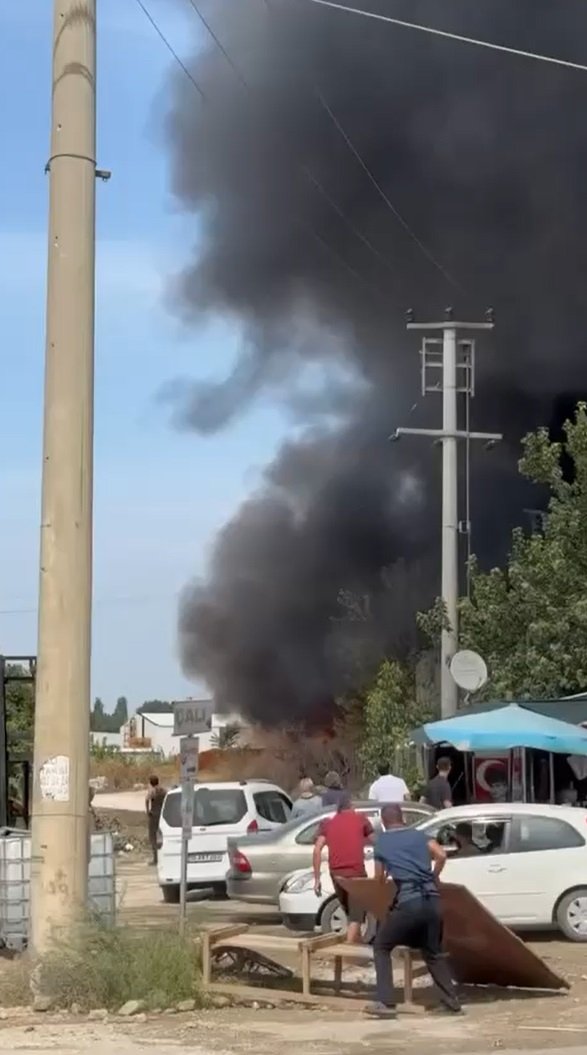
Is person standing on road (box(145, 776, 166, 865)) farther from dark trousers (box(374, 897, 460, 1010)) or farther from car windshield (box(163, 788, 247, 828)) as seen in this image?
dark trousers (box(374, 897, 460, 1010))

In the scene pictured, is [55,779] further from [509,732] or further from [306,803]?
[306,803]

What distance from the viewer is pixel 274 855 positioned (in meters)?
17.3

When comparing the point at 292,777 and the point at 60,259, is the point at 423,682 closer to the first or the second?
the point at 292,777

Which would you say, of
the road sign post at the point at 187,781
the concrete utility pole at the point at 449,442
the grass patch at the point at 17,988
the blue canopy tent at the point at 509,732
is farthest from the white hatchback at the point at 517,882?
the concrete utility pole at the point at 449,442

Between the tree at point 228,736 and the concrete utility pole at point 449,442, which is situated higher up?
the concrete utility pole at point 449,442

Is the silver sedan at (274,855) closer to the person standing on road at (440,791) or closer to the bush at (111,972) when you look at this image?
the person standing on road at (440,791)

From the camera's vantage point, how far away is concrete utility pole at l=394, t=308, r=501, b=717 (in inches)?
987

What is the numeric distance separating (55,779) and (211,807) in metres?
10.0

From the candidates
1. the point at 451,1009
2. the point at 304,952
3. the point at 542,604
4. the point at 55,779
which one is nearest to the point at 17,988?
the point at 55,779

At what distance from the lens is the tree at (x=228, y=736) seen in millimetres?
50938

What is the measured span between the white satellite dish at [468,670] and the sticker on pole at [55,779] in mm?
11283

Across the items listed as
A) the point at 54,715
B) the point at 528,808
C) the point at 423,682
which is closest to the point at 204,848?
the point at 528,808

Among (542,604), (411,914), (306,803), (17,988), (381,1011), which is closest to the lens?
(411,914)

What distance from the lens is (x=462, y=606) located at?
1041 inches
